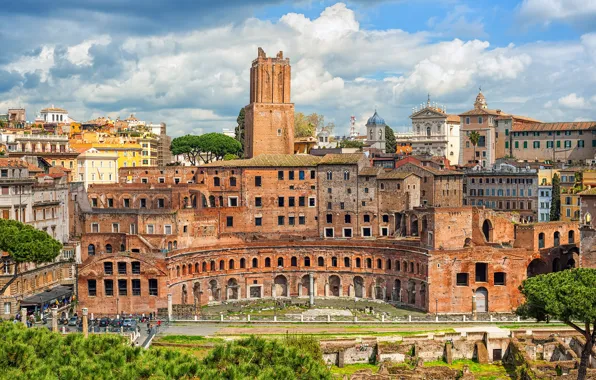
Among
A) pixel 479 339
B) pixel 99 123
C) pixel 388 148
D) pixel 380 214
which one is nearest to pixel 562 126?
pixel 388 148

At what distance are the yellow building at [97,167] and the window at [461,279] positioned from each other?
51.3 meters

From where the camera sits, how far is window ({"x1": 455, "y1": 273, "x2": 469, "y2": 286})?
77375 millimetres

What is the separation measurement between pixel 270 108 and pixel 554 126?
149 feet

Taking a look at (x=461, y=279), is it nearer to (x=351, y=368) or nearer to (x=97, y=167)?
(x=351, y=368)

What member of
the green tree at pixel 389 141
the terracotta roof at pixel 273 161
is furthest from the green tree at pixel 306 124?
the terracotta roof at pixel 273 161

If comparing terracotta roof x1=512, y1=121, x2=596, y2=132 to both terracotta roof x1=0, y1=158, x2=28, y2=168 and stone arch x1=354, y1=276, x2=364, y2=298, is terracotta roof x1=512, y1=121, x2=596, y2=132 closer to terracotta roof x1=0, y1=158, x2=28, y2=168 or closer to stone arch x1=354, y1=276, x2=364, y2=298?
stone arch x1=354, y1=276, x2=364, y2=298

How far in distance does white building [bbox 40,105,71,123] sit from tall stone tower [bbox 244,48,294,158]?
64.2 meters

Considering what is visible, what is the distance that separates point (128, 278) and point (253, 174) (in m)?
20.9

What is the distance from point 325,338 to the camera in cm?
6406

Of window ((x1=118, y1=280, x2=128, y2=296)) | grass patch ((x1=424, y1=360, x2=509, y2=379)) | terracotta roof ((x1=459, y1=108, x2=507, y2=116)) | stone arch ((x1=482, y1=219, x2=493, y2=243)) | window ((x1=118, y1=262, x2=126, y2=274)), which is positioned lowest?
grass patch ((x1=424, y1=360, x2=509, y2=379))

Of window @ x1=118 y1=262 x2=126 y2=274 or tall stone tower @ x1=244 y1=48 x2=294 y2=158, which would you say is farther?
tall stone tower @ x1=244 y1=48 x2=294 y2=158

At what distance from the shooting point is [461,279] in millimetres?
77625

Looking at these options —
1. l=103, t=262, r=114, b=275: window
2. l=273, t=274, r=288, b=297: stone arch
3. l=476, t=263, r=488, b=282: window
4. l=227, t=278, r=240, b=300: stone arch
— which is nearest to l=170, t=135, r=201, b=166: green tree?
l=273, t=274, r=288, b=297: stone arch

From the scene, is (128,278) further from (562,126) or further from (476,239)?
(562,126)
